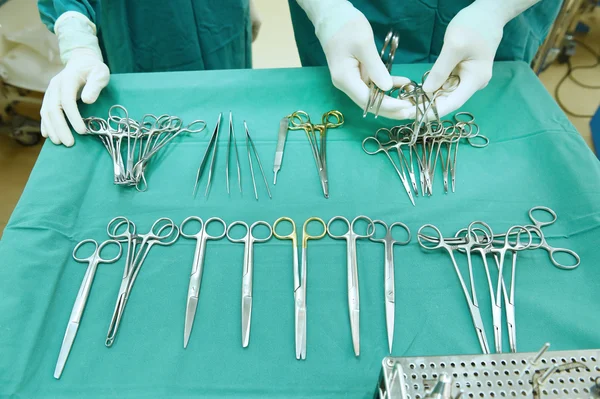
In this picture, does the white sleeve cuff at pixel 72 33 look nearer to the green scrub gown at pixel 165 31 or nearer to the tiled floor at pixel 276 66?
the green scrub gown at pixel 165 31

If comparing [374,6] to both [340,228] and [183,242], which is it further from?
[183,242]

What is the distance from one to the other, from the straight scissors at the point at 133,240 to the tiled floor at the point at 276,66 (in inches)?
60.3

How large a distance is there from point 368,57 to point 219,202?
58cm

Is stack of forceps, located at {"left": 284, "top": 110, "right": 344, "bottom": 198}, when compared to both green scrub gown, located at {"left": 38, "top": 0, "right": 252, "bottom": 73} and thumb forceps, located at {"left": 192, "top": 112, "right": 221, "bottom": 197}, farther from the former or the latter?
green scrub gown, located at {"left": 38, "top": 0, "right": 252, "bottom": 73}

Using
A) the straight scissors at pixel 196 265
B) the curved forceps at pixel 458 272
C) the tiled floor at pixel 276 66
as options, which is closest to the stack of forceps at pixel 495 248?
the curved forceps at pixel 458 272

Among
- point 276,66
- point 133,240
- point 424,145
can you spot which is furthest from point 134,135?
point 276,66

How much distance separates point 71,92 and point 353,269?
3.32 ft

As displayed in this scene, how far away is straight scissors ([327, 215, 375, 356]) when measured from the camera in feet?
2.93

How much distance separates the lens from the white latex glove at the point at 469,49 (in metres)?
1.16

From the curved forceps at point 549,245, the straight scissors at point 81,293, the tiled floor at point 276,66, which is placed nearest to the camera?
the straight scissors at point 81,293

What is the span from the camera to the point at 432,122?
1.30m

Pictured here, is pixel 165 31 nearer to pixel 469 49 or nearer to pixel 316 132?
pixel 316 132

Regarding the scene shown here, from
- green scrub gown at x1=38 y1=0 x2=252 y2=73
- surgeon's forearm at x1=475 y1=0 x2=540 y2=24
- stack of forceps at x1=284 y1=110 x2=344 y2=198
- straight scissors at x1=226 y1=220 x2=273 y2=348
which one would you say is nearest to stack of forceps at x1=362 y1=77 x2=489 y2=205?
stack of forceps at x1=284 y1=110 x2=344 y2=198

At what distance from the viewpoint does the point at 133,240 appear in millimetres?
1046
